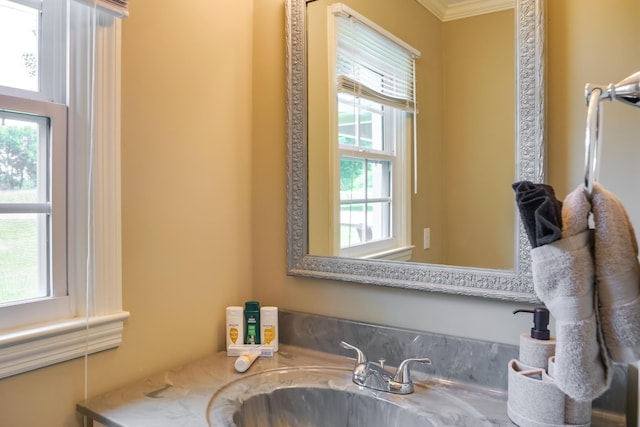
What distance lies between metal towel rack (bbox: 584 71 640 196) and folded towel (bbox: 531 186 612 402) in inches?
2.6

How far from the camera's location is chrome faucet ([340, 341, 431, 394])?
3.51ft

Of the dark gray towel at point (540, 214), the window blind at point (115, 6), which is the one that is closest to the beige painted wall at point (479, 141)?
the dark gray towel at point (540, 214)

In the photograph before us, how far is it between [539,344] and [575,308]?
416 millimetres

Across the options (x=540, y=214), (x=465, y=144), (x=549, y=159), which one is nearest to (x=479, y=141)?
(x=465, y=144)

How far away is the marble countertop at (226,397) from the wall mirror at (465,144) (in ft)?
0.78

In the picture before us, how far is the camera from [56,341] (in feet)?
3.15

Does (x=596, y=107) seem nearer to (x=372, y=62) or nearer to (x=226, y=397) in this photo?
(x=372, y=62)

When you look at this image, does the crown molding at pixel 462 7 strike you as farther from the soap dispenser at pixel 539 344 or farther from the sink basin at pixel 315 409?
the sink basin at pixel 315 409

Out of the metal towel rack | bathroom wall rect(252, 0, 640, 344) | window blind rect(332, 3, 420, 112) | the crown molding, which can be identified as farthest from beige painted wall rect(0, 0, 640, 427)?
the metal towel rack

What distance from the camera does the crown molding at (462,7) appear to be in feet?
3.46

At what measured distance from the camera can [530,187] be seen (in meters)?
0.59

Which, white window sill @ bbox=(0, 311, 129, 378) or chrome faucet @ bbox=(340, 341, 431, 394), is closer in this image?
white window sill @ bbox=(0, 311, 129, 378)

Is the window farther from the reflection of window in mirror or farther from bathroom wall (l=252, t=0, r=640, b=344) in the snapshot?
the reflection of window in mirror

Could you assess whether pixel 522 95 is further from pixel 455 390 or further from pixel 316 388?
pixel 316 388
